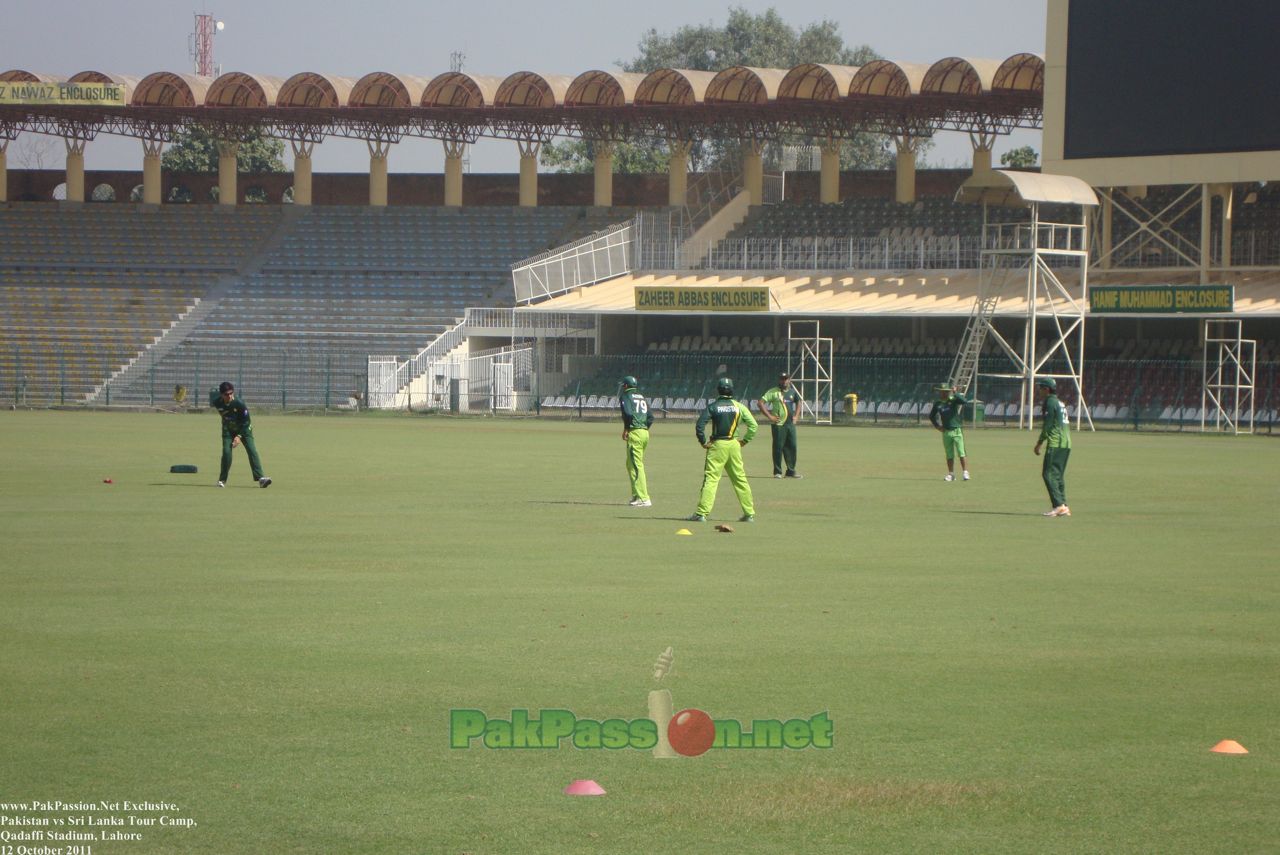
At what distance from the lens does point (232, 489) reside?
23.6 metres

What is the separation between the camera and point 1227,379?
50.8m

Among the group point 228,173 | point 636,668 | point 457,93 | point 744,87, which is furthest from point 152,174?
point 636,668

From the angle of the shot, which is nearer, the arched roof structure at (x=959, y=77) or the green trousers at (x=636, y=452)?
the green trousers at (x=636, y=452)

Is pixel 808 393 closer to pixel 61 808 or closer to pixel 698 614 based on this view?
pixel 698 614

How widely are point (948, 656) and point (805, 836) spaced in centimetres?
408

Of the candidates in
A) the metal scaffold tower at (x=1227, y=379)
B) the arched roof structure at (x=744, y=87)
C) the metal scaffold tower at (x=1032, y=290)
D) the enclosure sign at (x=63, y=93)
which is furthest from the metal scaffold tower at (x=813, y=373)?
the enclosure sign at (x=63, y=93)

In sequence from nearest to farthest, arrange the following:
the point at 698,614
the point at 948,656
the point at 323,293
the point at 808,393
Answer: the point at 948,656
the point at 698,614
the point at 808,393
the point at 323,293

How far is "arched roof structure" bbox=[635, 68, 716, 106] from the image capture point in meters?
61.4

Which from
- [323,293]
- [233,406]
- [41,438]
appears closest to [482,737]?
[233,406]

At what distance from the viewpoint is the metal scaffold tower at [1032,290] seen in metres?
46.8

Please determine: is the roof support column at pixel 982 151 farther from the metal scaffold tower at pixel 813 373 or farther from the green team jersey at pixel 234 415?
the green team jersey at pixel 234 415

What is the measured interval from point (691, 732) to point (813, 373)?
4835 centimetres

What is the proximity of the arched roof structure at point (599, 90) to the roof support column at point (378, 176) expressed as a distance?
925 centimetres

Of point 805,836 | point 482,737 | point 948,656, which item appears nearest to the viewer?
point 805,836
